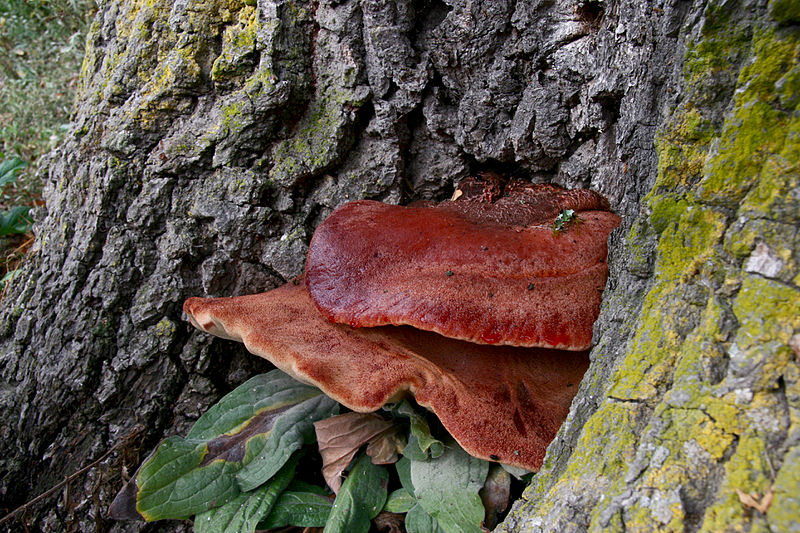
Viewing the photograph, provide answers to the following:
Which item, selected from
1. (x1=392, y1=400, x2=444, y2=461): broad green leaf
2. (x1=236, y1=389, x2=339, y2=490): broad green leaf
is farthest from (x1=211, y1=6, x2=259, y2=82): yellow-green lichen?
(x1=392, y1=400, x2=444, y2=461): broad green leaf

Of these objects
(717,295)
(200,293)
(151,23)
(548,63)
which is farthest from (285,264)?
(717,295)

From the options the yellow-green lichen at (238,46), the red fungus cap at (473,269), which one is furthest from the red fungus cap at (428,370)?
the yellow-green lichen at (238,46)

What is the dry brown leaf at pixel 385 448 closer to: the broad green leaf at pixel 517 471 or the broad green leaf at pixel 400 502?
the broad green leaf at pixel 400 502

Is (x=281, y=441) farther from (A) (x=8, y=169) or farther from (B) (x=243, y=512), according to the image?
(A) (x=8, y=169)

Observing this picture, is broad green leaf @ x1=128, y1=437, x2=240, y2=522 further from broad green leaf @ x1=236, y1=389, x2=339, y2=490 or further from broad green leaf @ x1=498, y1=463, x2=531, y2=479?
broad green leaf @ x1=498, y1=463, x2=531, y2=479

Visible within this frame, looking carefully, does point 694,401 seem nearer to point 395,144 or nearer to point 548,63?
point 548,63

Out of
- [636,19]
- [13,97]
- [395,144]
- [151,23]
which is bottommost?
[395,144]
